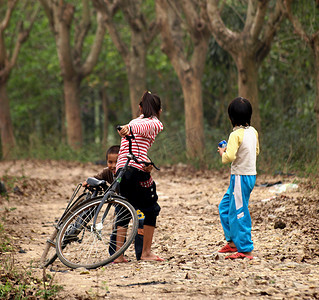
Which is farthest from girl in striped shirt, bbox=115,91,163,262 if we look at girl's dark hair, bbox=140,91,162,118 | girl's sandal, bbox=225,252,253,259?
girl's sandal, bbox=225,252,253,259

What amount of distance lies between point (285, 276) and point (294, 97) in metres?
14.7

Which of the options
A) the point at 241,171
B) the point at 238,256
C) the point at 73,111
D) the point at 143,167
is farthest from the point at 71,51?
the point at 238,256

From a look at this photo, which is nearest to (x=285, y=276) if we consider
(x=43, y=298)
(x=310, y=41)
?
(x=43, y=298)

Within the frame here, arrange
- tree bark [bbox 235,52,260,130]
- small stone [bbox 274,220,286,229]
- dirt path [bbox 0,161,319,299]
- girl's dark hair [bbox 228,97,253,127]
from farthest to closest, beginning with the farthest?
1. tree bark [bbox 235,52,260,130]
2. small stone [bbox 274,220,286,229]
3. girl's dark hair [bbox 228,97,253,127]
4. dirt path [bbox 0,161,319,299]

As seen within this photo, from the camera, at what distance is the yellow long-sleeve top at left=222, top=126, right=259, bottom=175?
18.9 feet

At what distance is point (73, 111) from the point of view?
77.0 feet

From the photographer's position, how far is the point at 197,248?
22.4 feet

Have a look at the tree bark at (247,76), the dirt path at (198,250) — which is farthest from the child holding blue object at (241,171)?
the tree bark at (247,76)

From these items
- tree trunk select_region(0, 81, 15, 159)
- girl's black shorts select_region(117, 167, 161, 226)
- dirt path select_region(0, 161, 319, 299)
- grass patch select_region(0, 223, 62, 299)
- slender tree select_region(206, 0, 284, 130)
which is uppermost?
slender tree select_region(206, 0, 284, 130)

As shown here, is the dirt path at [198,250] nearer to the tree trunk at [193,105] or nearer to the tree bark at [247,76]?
the tree bark at [247,76]

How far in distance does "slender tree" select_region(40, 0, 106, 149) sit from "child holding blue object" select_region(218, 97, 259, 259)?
692 inches

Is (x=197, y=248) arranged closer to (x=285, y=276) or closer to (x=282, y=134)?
(x=285, y=276)

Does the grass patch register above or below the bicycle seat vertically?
below

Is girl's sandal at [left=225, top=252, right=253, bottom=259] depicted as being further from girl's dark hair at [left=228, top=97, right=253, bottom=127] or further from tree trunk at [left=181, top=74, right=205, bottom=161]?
tree trunk at [left=181, top=74, right=205, bottom=161]
